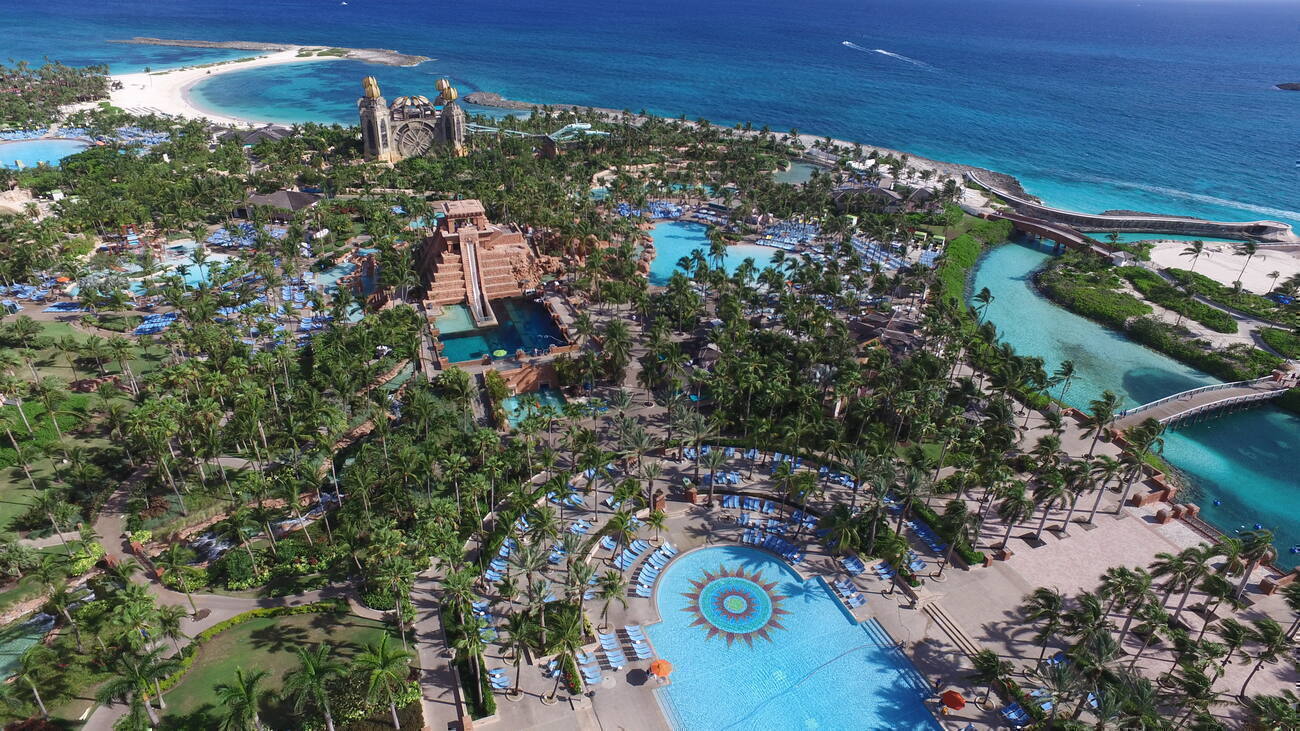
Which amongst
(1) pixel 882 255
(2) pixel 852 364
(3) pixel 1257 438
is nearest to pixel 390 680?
(2) pixel 852 364

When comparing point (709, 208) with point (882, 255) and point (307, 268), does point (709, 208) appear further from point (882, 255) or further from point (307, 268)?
point (307, 268)

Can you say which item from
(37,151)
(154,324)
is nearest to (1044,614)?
(154,324)

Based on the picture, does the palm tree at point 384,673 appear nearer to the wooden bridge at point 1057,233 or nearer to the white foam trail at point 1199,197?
the wooden bridge at point 1057,233

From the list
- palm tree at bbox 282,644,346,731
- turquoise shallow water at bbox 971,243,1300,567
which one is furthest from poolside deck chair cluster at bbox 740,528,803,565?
turquoise shallow water at bbox 971,243,1300,567

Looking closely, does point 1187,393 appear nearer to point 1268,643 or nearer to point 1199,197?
point 1268,643

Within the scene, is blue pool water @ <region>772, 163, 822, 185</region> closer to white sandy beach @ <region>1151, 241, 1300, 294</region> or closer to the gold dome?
white sandy beach @ <region>1151, 241, 1300, 294</region>

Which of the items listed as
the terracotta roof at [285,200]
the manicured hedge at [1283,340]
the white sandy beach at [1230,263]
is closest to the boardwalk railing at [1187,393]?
the manicured hedge at [1283,340]
